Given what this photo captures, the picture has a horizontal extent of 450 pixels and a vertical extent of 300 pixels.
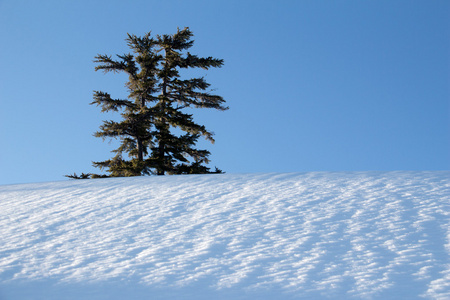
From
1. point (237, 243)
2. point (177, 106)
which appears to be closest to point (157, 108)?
point (177, 106)

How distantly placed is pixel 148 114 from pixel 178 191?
36.9 ft

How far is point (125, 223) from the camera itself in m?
5.06

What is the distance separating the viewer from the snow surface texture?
3229 mm

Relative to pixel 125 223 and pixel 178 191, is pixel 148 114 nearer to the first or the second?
pixel 178 191

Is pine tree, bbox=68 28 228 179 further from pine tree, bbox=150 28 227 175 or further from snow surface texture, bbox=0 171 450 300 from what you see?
snow surface texture, bbox=0 171 450 300

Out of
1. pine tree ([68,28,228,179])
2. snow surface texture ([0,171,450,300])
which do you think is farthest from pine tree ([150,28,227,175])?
snow surface texture ([0,171,450,300])

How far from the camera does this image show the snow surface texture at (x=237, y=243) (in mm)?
3229

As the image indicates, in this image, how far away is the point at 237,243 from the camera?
4098mm

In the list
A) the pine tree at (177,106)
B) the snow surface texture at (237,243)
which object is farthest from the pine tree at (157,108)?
the snow surface texture at (237,243)

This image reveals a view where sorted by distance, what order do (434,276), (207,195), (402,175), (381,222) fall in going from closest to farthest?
(434,276) → (381,222) → (207,195) → (402,175)

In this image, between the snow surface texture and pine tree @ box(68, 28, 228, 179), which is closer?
the snow surface texture

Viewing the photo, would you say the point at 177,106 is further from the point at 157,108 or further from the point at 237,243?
the point at 237,243

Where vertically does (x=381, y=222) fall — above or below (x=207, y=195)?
below

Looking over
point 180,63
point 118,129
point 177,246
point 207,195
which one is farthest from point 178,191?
point 180,63
